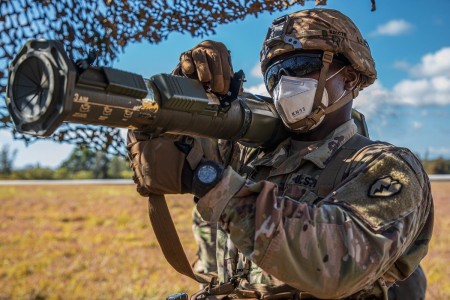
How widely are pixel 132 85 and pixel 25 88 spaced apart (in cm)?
37

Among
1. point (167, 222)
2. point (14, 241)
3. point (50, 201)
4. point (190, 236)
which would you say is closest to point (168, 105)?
point (167, 222)

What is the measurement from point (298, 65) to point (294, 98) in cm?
22

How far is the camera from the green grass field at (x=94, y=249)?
1004cm

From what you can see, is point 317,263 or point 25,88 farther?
point 317,263

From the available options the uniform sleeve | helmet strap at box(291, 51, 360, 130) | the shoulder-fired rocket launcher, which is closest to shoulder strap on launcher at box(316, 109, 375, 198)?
helmet strap at box(291, 51, 360, 130)

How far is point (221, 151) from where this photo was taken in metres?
3.35

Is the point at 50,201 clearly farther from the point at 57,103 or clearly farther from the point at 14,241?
the point at 57,103

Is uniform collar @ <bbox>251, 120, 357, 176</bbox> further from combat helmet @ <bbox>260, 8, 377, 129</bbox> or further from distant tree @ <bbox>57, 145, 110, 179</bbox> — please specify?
distant tree @ <bbox>57, 145, 110, 179</bbox>

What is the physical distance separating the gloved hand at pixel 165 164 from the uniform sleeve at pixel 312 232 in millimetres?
138

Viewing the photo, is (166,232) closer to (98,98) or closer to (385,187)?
(98,98)

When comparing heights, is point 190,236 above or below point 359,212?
below

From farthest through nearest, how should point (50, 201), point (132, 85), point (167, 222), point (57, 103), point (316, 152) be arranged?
1. point (50, 201)
2. point (316, 152)
3. point (167, 222)
4. point (132, 85)
5. point (57, 103)

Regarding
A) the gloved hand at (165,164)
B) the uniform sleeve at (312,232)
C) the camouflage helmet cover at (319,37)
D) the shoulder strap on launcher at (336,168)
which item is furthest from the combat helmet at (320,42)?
the gloved hand at (165,164)

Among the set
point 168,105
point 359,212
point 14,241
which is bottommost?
point 14,241
